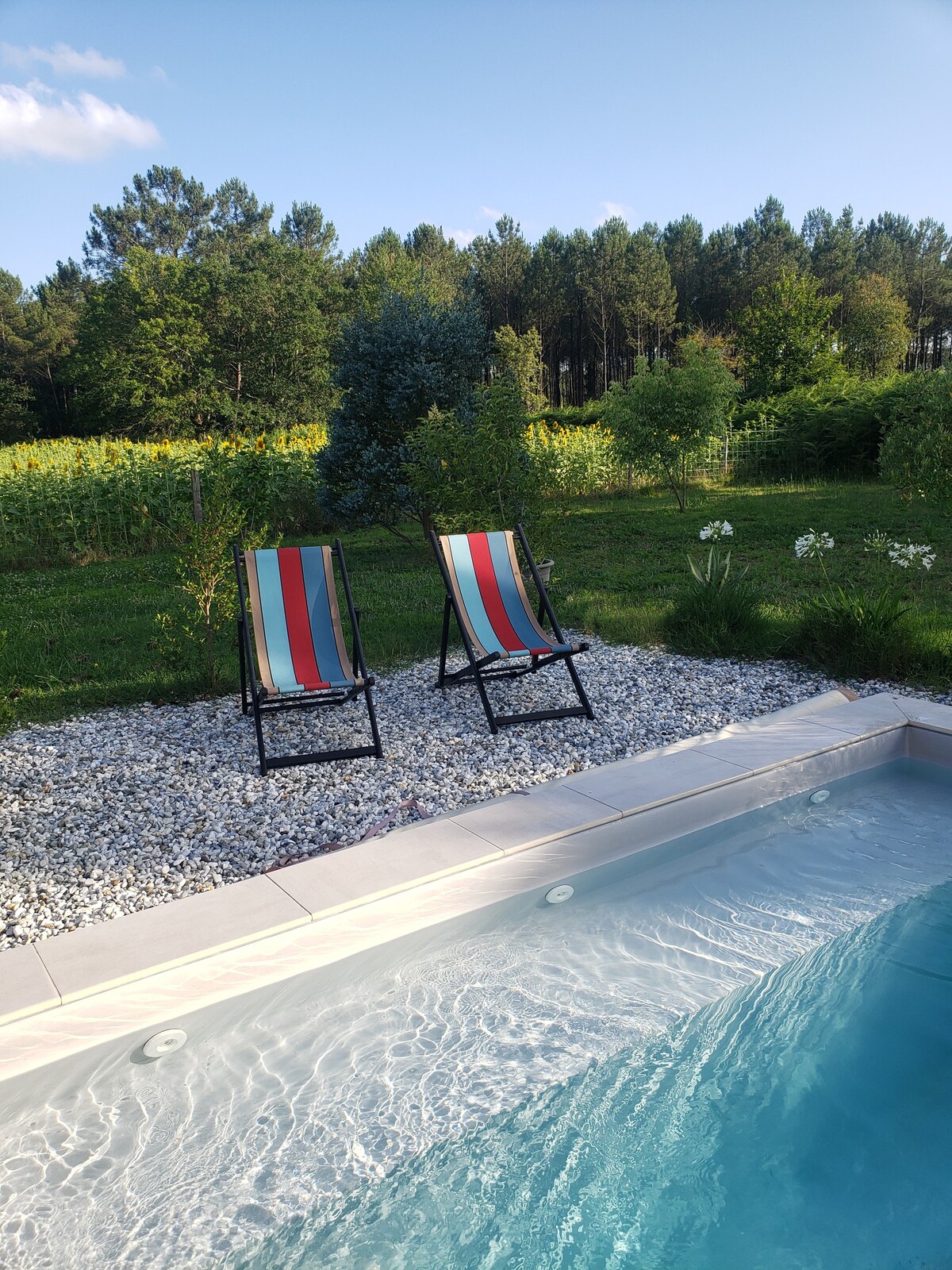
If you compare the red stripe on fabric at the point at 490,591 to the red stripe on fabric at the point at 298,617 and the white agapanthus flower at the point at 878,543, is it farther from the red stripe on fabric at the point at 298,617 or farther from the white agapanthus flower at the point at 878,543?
the white agapanthus flower at the point at 878,543

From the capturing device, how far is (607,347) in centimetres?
3912

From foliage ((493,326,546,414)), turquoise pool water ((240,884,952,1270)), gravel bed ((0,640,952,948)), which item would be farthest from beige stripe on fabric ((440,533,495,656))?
foliage ((493,326,546,414))

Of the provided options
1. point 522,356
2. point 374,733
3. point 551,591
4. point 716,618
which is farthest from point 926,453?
point 522,356

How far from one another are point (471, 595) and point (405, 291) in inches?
975

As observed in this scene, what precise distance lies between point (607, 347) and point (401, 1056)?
1576 inches

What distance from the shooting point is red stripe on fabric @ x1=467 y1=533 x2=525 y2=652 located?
465cm

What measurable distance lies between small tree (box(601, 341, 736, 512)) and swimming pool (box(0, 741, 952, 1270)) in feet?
34.4

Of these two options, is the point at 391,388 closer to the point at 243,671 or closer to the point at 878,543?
the point at 878,543

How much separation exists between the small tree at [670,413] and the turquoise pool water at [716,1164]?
429 inches

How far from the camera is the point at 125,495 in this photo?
10492 millimetres

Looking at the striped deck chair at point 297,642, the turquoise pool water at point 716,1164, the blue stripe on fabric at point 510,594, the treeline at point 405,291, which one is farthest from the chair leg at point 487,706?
the treeline at point 405,291

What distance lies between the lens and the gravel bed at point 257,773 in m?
2.92

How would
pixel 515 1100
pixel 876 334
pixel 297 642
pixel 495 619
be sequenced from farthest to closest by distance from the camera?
pixel 876 334
pixel 495 619
pixel 297 642
pixel 515 1100

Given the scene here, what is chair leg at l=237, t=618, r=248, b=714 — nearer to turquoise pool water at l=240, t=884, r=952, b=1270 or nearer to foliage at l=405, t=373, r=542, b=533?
turquoise pool water at l=240, t=884, r=952, b=1270
